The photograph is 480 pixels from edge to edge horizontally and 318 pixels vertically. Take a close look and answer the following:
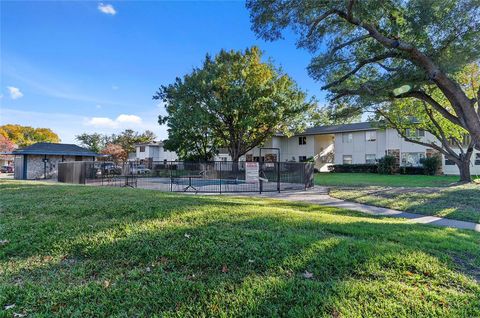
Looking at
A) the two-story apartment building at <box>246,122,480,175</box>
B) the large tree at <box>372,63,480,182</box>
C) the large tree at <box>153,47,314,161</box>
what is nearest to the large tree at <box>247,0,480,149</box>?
the large tree at <box>372,63,480,182</box>

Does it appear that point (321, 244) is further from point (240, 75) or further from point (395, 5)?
point (240, 75)

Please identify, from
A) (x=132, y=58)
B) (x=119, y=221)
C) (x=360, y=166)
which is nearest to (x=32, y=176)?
(x=132, y=58)

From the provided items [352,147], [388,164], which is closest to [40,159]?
[352,147]

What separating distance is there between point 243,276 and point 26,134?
84355mm

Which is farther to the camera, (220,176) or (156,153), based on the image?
(156,153)

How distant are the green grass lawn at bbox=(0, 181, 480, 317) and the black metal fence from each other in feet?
31.5

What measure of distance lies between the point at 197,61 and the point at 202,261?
97.6ft

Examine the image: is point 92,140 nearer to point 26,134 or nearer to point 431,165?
point 26,134

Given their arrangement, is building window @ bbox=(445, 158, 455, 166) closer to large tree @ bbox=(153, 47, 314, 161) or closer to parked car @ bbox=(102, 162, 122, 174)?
large tree @ bbox=(153, 47, 314, 161)

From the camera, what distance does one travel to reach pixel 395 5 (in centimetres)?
930

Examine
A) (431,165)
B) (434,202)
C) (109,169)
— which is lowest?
(434,202)

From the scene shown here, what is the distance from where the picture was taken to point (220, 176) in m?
16.1

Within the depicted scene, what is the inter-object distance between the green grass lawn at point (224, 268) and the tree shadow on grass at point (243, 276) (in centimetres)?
1

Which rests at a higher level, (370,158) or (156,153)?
(156,153)
